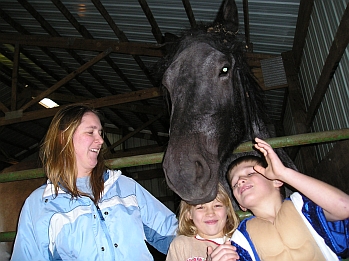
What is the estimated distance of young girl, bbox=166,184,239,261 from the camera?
152 cm

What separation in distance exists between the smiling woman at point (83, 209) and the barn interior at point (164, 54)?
24cm

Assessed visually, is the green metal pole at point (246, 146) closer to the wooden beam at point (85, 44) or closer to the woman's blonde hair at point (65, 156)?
the woman's blonde hair at point (65, 156)

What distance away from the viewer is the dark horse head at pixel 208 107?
70.9 inches

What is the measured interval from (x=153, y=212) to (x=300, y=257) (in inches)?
34.1

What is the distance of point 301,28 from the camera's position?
4.75m

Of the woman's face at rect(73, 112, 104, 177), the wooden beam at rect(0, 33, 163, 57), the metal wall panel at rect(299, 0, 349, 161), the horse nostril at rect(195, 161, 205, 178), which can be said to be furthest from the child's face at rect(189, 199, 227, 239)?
the wooden beam at rect(0, 33, 163, 57)

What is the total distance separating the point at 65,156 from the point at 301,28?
433 cm

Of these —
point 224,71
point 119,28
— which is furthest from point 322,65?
point 119,28

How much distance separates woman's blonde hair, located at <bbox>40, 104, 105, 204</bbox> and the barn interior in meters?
0.24

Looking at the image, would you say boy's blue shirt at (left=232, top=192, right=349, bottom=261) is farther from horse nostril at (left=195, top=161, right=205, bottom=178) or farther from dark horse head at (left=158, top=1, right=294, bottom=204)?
horse nostril at (left=195, top=161, right=205, bottom=178)

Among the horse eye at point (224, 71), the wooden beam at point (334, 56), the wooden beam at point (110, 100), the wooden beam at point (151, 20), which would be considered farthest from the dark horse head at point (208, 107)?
the wooden beam at point (110, 100)

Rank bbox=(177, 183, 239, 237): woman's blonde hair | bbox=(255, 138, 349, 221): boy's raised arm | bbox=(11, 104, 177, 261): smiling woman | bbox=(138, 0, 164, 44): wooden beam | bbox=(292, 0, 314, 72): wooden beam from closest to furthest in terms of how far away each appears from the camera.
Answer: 1. bbox=(255, 138, 349, 221): boy's raised arm
2. bbox=(11, 104, 177, 261): smiling woman
3. bbox=(177, 183, 239, 237): woman's blonde hair
4. bbox=(292, 0, 314, 72): wooden beam
5. bbox=(138, 0, 164, 44): wooden beam

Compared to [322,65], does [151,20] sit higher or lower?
higher

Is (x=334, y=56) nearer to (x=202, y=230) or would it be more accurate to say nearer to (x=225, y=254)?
Answer: (x=202, y=230)
